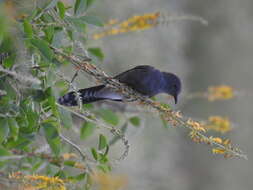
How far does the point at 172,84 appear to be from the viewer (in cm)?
207

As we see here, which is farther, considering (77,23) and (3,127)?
(77,23)

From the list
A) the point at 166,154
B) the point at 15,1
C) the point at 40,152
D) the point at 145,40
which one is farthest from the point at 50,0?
the point at 166,154

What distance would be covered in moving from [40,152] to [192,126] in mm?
489

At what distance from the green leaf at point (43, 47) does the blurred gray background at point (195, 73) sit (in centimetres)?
331

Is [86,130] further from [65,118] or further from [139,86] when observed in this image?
[65,118]

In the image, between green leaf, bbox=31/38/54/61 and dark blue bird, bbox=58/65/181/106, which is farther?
dark blue bird, bbox=58/65/181/106

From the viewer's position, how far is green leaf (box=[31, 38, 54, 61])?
42.3 inches

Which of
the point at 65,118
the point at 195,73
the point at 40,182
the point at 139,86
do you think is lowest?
the point at 40,182

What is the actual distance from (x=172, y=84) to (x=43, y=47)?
106 centimetres

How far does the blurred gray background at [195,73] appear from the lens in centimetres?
485

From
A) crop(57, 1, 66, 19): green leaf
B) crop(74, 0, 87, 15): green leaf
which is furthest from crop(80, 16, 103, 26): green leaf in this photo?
crop(57, 1, 66, 19): green leaf

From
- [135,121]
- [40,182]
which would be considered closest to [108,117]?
[135,121]

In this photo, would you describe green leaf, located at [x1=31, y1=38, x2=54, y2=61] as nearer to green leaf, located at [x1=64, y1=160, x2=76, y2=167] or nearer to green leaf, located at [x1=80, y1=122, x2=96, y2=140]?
green leaf, located at [x1=64, y1=160, x2=76, y2=167]

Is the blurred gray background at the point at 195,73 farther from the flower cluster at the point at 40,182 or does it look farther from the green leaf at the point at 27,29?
the flower cluster at the point at 40,182
